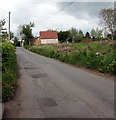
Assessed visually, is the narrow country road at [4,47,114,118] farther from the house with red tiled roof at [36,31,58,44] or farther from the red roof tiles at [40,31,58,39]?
the red roof tiles at [40,31,58,39]

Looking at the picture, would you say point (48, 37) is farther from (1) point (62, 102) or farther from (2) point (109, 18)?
(1) point (62, 102)

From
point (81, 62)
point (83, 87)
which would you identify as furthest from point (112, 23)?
point (83, 87)

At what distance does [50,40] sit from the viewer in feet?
284

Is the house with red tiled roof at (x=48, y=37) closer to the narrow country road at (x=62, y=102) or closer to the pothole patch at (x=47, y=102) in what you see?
the narrow country road at (x=62, y=102)

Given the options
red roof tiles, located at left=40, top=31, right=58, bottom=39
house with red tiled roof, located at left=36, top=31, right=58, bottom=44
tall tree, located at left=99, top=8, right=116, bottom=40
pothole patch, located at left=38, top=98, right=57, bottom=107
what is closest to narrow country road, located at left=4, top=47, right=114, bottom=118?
pothole patch, located at left=38, top=98, right=57, bottom=107

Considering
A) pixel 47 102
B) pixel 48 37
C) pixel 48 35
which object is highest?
pixel 48 35

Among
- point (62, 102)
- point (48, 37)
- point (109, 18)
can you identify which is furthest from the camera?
point (48, 37)

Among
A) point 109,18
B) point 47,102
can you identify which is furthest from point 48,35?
point 47,102

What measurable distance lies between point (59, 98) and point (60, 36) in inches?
3194

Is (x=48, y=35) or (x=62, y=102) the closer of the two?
(x=62, y=102)

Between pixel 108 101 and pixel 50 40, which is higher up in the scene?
pixel 50 40

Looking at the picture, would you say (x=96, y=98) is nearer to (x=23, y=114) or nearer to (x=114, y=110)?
(x=114, y=110)

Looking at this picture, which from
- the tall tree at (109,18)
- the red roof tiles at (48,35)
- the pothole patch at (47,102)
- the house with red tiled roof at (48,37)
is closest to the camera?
the pothole patch at (47,102)

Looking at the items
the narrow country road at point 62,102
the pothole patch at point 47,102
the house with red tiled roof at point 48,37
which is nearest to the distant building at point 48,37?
the house with red tiled roof at point 48,37
